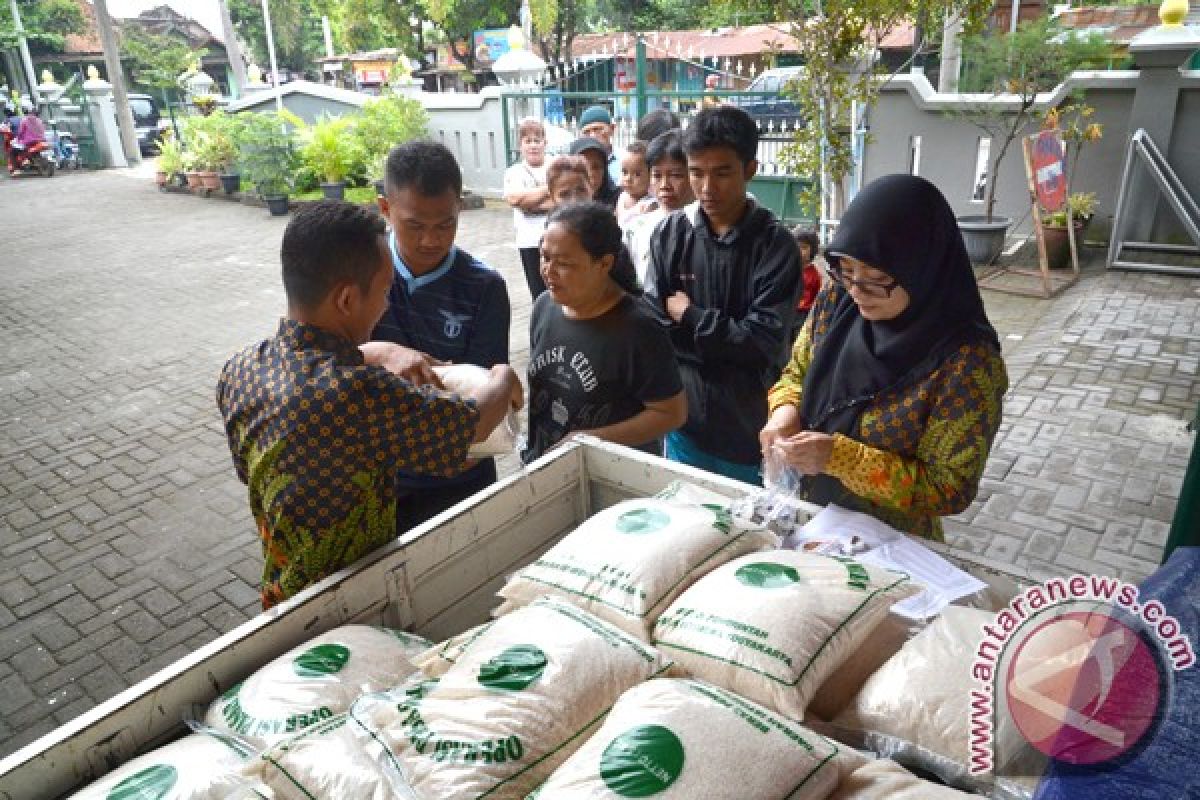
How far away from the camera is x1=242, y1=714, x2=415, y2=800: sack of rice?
116cm

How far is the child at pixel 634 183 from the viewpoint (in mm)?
4351

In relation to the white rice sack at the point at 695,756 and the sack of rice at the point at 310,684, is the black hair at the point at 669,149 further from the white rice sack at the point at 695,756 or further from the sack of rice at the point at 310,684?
the white rice sack at the point at 695,756

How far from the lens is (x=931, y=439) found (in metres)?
1.78

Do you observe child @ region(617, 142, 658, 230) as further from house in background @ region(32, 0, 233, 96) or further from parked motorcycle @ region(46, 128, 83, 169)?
house in background @ region(32, 0, 233, 96)

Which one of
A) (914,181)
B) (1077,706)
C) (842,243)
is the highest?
(914,181)

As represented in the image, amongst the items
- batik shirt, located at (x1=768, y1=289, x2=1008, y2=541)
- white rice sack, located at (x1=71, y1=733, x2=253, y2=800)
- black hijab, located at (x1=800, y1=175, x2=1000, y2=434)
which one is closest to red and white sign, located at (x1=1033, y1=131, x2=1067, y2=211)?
black hijab, located at (x1=800, y1=175, x2=1000, y2=434)

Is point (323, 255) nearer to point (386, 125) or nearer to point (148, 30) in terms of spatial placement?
point (386, 125)

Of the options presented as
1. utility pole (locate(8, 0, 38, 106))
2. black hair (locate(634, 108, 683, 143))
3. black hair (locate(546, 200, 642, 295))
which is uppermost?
utility pole (locate(8, 0, 38, 106))

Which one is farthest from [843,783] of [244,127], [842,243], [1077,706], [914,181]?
[244,127]

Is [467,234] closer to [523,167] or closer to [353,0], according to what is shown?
[523,167]

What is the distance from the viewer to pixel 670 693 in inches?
48.6

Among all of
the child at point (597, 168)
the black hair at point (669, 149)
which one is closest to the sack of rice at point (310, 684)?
the black hair at point (669, 149)

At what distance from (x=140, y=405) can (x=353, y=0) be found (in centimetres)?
2199

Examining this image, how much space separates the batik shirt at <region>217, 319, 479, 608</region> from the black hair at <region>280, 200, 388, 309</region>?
0.26ft
